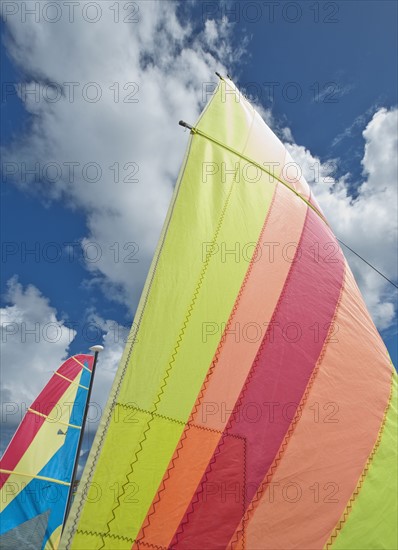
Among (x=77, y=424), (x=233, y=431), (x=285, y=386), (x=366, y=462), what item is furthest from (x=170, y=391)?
(x=77, y=424)

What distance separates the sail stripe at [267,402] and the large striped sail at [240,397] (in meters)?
0.01

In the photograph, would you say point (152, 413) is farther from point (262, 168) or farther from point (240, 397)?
point (262, 168)

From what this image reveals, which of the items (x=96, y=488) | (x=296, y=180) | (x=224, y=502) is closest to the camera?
(x=96, y=488)

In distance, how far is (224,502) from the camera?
9.26 feet

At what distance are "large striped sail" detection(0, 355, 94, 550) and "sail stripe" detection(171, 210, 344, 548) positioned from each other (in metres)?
10.9

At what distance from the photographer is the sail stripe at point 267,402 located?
277cm

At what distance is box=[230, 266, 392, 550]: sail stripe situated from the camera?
2.83 meters

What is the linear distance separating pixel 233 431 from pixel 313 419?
2.48 feet

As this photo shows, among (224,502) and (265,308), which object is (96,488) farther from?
(265,308)

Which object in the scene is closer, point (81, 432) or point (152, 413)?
point (152, 413)

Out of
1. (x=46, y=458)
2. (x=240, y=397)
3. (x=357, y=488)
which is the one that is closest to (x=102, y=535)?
(x=240, y=397)

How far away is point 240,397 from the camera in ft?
10.4

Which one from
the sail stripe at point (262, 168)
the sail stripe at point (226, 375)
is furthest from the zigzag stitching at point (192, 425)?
the sail stripe at point (262, 168)

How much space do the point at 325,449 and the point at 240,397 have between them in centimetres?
86
